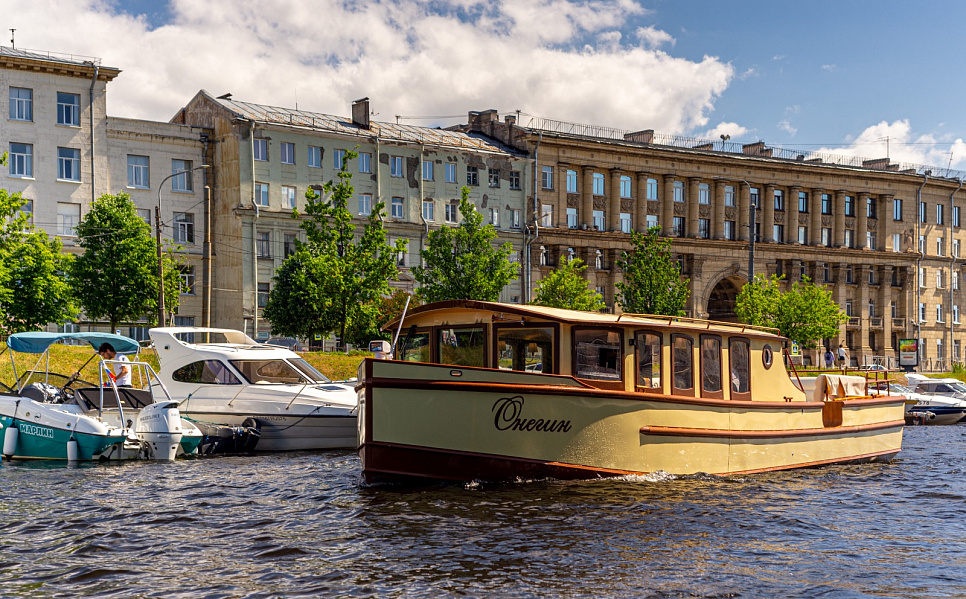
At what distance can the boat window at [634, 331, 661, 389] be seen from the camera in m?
17.3

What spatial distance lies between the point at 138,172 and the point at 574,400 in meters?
45.2

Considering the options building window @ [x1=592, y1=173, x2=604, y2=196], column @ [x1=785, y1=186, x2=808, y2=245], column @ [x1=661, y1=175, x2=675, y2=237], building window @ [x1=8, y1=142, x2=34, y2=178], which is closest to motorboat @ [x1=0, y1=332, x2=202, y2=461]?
building window @ [x1=8, y1=142, x2=34, y2=178]

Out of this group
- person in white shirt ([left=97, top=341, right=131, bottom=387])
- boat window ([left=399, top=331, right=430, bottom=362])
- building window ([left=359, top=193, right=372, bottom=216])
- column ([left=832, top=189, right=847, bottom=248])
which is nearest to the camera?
boat window ([left=399, top=331, right=430, bottom=362])

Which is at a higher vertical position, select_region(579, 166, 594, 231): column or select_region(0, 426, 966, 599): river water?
select_region(579, 166, 594, 231): column

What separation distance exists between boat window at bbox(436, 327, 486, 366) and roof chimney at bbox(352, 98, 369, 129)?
4736cm

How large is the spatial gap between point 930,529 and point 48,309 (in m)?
32.0

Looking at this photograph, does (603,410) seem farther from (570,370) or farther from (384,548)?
(384,548)

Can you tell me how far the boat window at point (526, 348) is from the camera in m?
16.8

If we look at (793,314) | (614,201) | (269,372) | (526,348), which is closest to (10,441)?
(269,372)

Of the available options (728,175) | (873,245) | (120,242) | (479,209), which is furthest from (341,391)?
(873,245)

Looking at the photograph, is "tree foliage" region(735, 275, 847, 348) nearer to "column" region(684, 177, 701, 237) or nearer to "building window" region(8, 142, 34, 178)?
"column" region(684, 177, 701, 237)

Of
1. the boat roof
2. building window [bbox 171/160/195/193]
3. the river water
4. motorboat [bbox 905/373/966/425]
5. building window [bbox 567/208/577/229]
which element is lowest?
motorboat [bbox 905/373/966/425]

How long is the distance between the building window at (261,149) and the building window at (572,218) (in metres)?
22.5

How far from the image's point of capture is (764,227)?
78.6 meters
